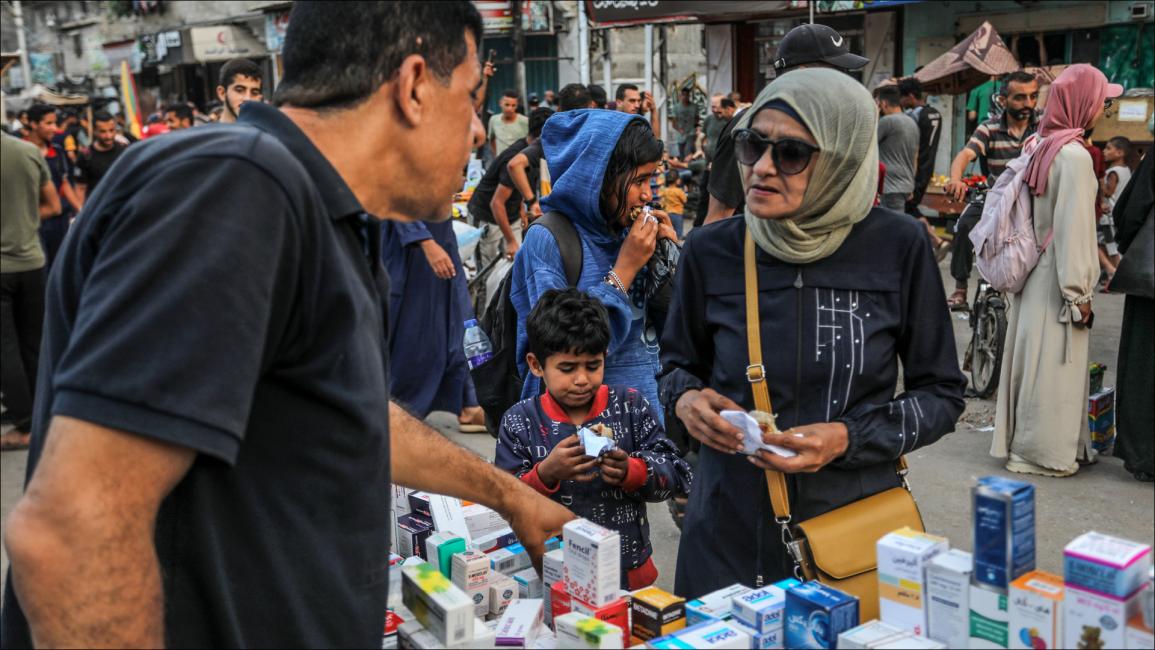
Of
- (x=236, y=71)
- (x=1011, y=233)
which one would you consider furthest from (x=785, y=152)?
(x=236, y=71)

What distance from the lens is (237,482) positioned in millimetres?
1425

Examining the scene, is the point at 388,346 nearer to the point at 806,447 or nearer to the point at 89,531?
the point at 89,531

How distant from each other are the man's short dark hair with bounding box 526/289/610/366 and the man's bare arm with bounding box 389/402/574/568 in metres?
1.14

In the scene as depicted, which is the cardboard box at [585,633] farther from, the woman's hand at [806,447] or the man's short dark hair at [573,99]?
the man's short dark hair at [573,99]

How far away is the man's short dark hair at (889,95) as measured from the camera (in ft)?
31.4

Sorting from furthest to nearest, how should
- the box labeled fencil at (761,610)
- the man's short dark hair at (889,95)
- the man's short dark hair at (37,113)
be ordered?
1. the man's short dark hair at (37,113)
2. the man's short dark hair at (889,95)
3. the box labeled fencil at (761,610)

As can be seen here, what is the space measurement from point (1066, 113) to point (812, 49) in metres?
1.89

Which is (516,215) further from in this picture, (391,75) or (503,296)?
(391,75)

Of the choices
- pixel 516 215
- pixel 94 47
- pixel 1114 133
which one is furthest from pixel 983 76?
pixel 94 47

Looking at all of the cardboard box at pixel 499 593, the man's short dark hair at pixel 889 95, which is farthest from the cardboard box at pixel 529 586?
the man's short dark hair at pixel 889 95

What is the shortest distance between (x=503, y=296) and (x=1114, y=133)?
10.7 m

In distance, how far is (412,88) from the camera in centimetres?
155

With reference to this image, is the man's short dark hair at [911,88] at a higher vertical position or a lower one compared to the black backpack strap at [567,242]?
higher

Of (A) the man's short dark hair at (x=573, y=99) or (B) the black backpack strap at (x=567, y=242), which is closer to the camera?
(B) the black backpack strap at (x=567, y=242)
